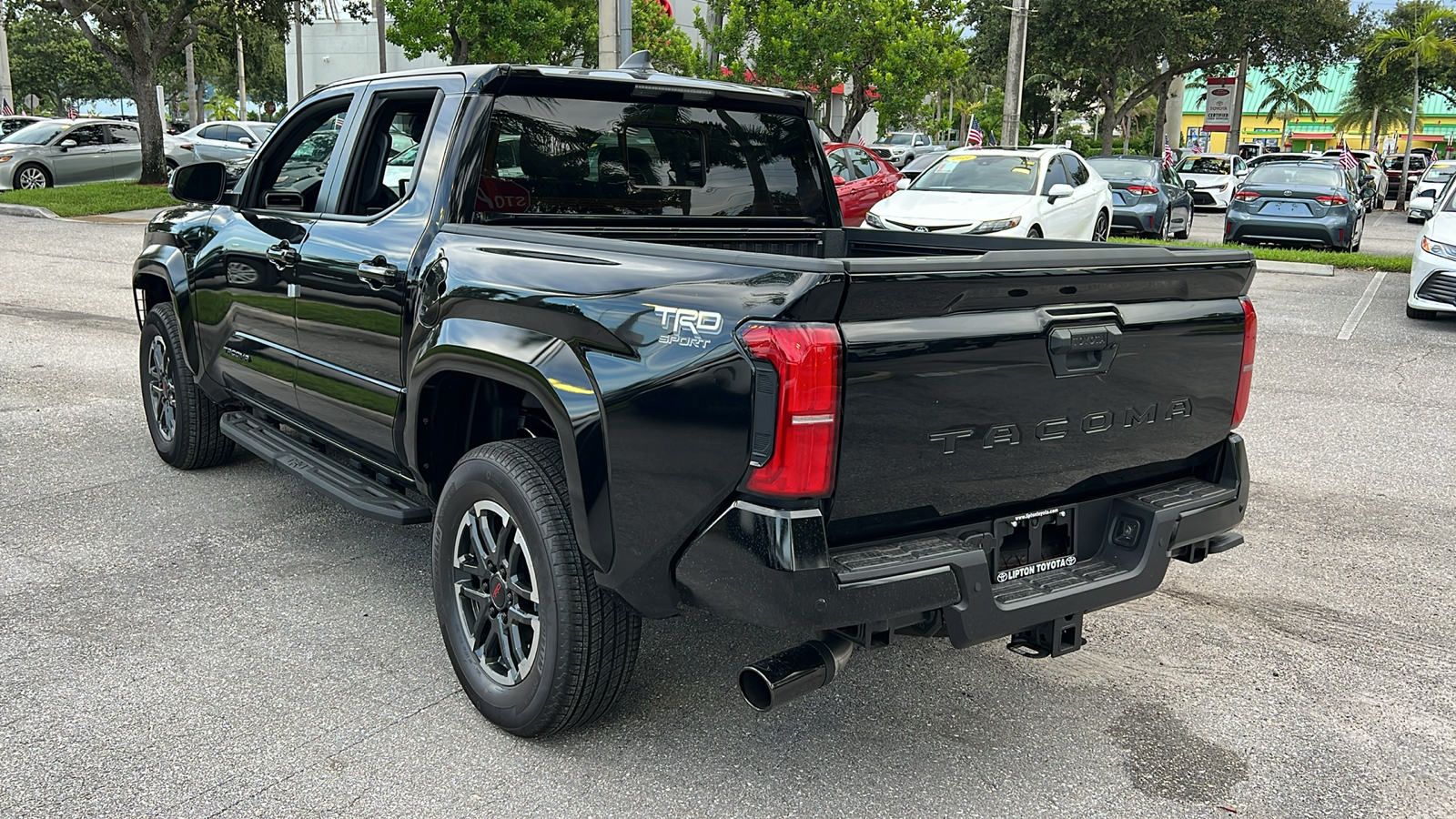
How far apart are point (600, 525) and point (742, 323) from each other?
681 millimetres

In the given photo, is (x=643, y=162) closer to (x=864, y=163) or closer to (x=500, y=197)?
(x=500, y=197)

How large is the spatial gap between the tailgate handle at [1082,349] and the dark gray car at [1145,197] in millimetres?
17891

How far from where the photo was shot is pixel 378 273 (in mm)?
3934

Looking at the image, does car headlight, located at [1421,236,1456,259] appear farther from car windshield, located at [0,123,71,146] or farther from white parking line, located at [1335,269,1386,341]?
car windshield, located at [0,123,71,146]

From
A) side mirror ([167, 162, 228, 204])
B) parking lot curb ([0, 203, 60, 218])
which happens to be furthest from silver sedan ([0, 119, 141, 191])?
side mirror ([167, 162, 228, 204])

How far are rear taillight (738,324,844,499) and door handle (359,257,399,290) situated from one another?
5.63ft

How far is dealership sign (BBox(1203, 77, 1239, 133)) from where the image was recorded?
42.6 m

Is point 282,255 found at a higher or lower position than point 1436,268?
higher

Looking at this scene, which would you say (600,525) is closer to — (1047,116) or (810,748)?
(810,748)

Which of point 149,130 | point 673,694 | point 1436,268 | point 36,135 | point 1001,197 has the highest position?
point 149,130

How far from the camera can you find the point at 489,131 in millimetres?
3895

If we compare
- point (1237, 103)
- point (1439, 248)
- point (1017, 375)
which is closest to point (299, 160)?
point (1017, 375)

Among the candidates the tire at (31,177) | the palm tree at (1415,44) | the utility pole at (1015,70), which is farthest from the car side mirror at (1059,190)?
the palm tree at (1415,44)

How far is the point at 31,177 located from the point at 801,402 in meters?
26.2
